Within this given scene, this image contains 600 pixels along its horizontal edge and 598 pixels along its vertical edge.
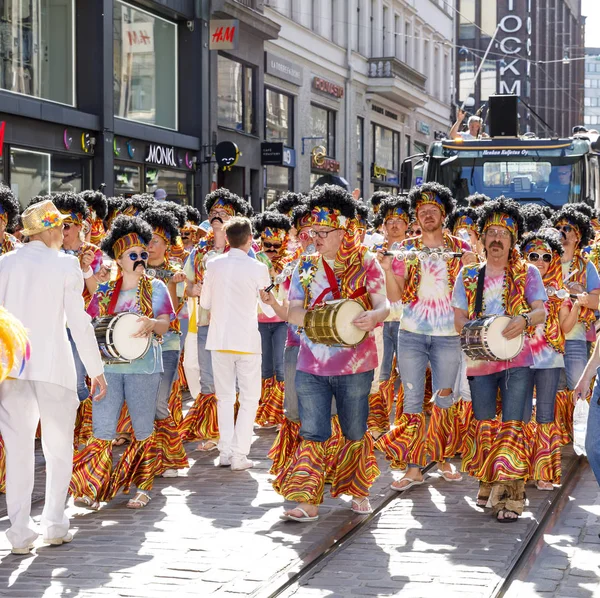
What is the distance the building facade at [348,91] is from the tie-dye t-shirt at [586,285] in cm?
1733

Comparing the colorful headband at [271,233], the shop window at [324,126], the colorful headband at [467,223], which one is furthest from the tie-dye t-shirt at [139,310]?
the shop window at [324,126]

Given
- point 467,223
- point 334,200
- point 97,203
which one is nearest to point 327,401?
point 334,200

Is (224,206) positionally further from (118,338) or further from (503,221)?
(503,221)

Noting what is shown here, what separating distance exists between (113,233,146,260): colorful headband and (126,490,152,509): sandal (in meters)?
1.63

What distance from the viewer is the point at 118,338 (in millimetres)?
8016

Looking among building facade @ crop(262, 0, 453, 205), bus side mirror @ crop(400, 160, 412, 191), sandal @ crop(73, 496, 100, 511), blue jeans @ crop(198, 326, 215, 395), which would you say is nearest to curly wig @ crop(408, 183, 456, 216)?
blue jeans @ crop(198, 326, 215, 395)

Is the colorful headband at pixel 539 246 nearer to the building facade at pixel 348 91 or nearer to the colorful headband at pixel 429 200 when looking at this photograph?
the colorful headband at pixel 429 200

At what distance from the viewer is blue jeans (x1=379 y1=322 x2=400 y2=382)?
11562 mm

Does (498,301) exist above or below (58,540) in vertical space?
above

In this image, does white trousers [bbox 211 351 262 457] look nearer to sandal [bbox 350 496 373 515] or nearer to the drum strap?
sandal [bbox 350 496 373 515]

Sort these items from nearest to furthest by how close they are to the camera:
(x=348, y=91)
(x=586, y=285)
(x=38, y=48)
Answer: (x=586, y=285) < (x=38, y=48) < (x=348, y=91)

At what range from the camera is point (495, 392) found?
318 inches

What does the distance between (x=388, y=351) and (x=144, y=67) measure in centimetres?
1541

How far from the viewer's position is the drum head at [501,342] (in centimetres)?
774
